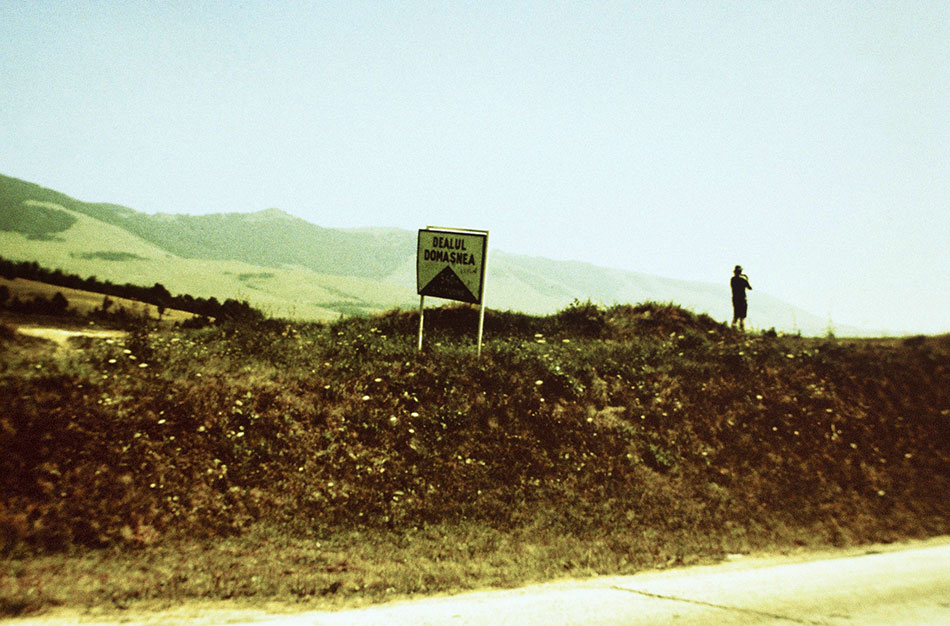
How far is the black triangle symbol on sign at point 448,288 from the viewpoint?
10203 mm

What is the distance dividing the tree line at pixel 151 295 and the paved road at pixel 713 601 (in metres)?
8.99

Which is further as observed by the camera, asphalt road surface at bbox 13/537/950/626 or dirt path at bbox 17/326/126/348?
dirt path at bbox 17/326/126/348

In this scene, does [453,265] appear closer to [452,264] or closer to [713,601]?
[452,264]

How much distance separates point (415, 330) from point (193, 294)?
6265 millimetres

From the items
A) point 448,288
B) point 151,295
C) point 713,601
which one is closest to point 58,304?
point 151,295

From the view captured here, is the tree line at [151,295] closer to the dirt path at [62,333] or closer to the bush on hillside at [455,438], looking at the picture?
the bush on hillside at [455,438]

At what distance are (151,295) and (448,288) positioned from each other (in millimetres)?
7811

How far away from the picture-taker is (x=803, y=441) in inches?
378

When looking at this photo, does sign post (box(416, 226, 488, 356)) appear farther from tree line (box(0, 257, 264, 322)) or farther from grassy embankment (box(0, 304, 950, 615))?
tree line (box(0, 257, 264, 322))

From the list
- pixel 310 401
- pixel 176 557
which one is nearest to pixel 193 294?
pixel 310 401

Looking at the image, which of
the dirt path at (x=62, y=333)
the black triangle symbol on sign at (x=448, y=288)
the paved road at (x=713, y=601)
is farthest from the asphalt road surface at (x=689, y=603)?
the dirt path at (x=62, y=333)

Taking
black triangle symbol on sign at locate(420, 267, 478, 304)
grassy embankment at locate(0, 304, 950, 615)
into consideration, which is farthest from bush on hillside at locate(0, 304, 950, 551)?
black triangle symbol on sign at locate(420, 267, 478, 304)

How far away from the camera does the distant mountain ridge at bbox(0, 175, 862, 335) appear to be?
52.3ft

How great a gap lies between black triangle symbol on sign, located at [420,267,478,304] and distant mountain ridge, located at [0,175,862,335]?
436 centimetres
